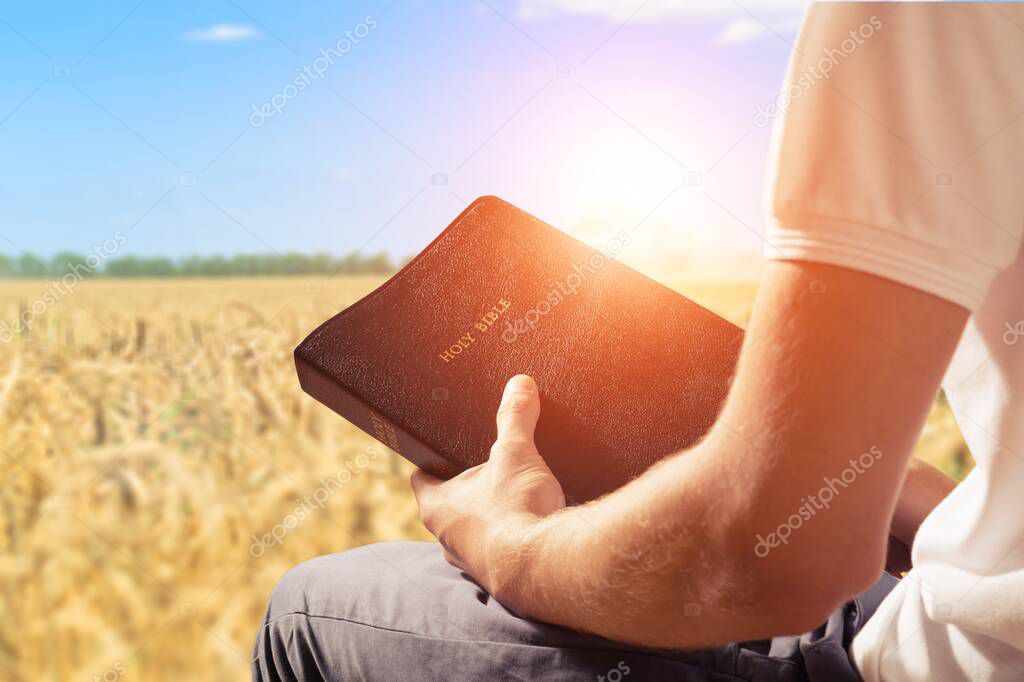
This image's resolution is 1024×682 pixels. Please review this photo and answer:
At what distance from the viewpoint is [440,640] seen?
2.21 feet

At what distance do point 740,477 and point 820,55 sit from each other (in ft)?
0.68

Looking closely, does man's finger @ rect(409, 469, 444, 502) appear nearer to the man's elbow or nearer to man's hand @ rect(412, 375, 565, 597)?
man's hand @ rect(412, 375, 565, 597)

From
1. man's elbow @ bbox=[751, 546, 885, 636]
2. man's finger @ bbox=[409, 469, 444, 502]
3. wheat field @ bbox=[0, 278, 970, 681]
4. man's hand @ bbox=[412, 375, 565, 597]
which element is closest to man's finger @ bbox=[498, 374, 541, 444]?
man's hand @ bbox=[412, 375, 565, 597]

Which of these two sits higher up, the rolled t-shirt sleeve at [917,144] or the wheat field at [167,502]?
the rolled t-shirt sleeve at [917,144]

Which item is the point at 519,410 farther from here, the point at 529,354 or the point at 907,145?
the point at 907,145

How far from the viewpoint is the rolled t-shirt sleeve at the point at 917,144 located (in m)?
0.40

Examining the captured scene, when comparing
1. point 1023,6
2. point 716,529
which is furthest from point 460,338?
point 1023,6

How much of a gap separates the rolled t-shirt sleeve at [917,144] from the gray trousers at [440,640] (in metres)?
0.23

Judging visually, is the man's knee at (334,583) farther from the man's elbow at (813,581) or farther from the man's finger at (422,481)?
the man's elbow at (813,581)

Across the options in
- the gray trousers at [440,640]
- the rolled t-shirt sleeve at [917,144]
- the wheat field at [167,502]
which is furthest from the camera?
the wheat field at [167,502]

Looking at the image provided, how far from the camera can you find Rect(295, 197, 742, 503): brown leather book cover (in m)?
0.74

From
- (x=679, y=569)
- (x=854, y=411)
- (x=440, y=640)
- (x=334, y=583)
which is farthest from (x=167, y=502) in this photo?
(x=854, y=411)

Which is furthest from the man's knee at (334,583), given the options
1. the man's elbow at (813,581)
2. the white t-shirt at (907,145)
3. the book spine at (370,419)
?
the white t-shirt at (907,145)

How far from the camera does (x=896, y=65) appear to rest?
40 centimetres
